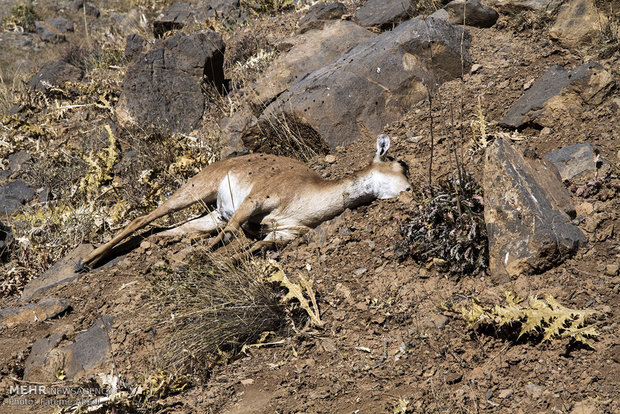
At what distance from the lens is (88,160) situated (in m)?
8.29

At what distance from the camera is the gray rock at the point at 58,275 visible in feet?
21.4

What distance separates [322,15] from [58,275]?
20.7 ft

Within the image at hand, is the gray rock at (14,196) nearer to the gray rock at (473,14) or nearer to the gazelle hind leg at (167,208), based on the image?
the gazelle hind leg at (167,208)

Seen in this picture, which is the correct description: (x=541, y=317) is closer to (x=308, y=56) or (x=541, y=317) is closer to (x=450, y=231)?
(x=450, y=231)

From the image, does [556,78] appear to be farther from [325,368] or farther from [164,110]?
[164,110]

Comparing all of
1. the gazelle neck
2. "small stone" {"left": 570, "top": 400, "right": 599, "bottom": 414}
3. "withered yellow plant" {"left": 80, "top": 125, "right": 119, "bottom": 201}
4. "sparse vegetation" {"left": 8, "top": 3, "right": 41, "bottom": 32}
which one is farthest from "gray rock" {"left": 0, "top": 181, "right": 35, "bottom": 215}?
"sparse vegetation" {"left": 8, "top": 3, "right": 41, "bottom": 32}

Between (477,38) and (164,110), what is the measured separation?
15.6 ft

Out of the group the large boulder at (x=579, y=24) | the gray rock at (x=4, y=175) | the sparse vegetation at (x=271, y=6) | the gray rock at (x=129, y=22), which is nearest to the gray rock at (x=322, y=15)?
the sparse vegetation at (x=271, y=6)

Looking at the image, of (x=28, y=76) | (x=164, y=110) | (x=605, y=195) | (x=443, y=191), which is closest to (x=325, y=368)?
(x=443, y=191)

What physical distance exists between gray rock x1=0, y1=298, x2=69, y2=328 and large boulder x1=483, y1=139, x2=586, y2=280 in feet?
13.5

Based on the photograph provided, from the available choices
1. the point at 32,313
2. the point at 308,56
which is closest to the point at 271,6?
the point at 308,56

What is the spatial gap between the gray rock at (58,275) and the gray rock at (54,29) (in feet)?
39.1

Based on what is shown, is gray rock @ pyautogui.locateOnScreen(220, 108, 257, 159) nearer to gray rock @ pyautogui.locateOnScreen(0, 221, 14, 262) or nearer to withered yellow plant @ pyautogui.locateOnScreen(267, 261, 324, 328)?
gray rock @ pyautogui.locateOnScreen(0, 221, 14, 262)

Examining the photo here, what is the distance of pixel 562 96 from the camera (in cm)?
628
